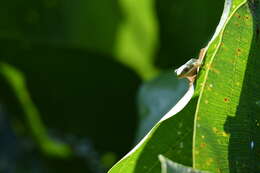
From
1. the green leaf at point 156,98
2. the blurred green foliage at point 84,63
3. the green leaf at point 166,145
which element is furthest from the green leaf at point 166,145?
the blurred green foliage at point 84,63

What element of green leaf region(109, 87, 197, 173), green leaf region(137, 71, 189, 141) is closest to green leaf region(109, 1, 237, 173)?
green leaf region(109, 87, 197, 173)

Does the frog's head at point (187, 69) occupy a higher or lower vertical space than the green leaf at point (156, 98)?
higher

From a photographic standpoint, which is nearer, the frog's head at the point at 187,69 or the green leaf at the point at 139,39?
the frog's head at the point at 187,69

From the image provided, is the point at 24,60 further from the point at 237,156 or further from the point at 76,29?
the point at 237,156

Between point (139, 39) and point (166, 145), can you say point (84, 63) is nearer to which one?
point (139, 39)

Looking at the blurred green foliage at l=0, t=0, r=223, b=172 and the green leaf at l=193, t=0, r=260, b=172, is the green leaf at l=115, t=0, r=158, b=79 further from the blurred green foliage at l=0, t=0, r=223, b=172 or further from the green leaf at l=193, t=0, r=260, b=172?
the green leaf at l=193, t=0, r=260, b=172

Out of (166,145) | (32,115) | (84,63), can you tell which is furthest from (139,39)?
(166,145)

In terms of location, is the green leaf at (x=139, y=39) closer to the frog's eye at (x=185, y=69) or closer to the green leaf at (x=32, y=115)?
the green leaf at (x=32, y=115)
